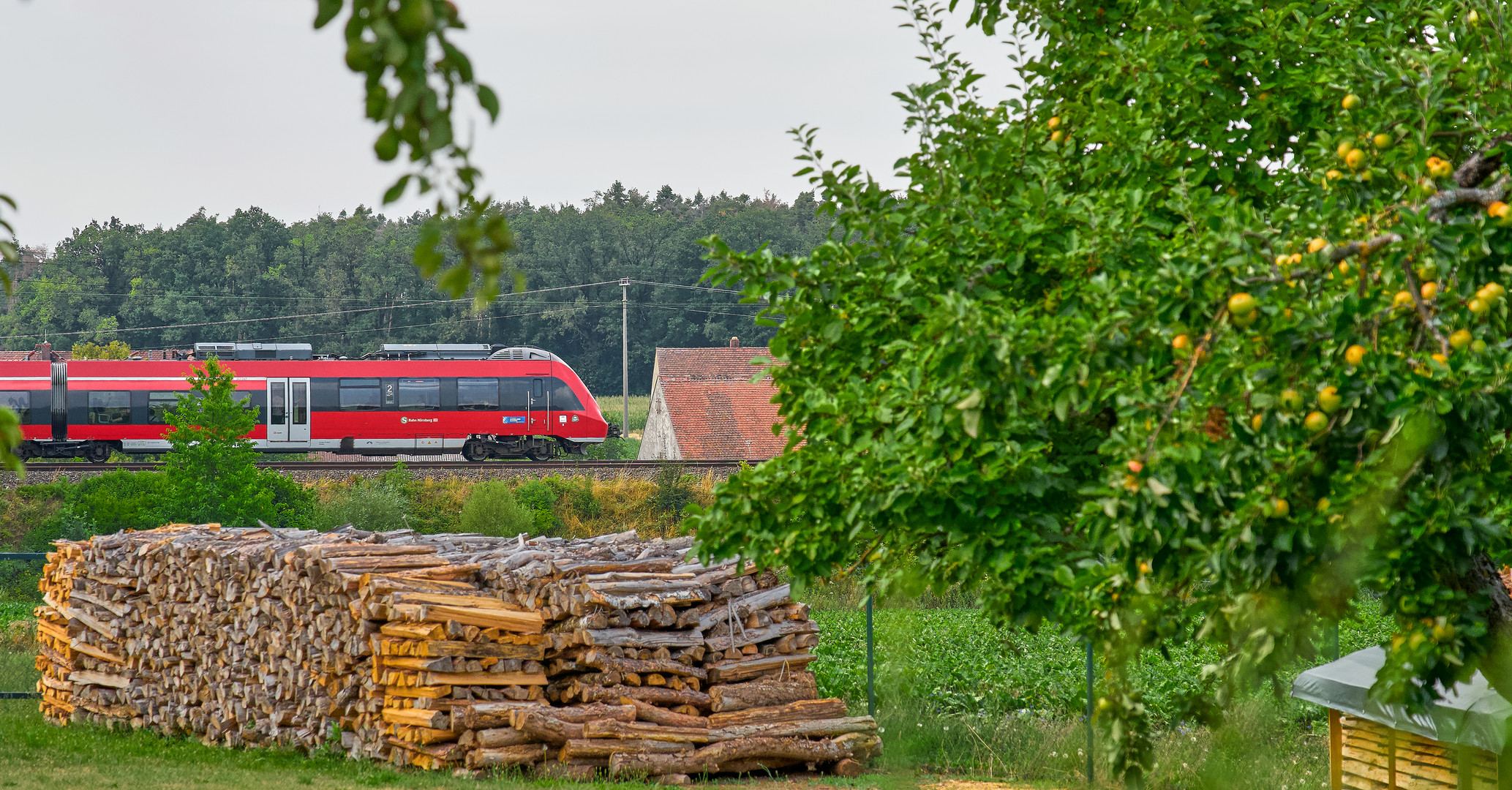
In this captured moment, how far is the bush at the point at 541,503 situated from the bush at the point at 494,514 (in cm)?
19

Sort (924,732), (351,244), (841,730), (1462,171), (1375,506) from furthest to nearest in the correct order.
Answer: (351,244) < (924,732) < (841,730) < (1462,171) < (1375,506)

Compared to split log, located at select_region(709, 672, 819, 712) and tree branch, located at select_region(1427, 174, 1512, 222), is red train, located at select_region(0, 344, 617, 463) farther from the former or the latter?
tree branch, located at select_region(1427, 174, 1512, 222)

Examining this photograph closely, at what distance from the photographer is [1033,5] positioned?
5.27 meters

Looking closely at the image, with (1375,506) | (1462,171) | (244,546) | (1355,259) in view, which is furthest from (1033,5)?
(244,546)

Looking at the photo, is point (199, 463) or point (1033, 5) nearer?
point (1033, 5)

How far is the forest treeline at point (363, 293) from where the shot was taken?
6994 cm

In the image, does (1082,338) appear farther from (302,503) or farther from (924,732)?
(302,503)

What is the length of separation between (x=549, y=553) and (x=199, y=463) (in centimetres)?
1815

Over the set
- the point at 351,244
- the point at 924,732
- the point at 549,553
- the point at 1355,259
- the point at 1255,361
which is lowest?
the point at 924,732

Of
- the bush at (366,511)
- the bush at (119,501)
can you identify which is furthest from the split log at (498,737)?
the bush at (119,501)

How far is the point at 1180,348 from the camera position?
304cm

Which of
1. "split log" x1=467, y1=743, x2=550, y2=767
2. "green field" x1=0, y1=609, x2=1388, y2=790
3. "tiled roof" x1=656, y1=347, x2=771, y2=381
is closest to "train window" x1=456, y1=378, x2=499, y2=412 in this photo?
"tiled roof" x1=656, y1=347, x2=771, y2=381

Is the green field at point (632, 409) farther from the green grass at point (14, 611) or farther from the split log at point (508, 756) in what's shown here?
the split log at point (508, 756)

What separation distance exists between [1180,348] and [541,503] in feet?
87.7
